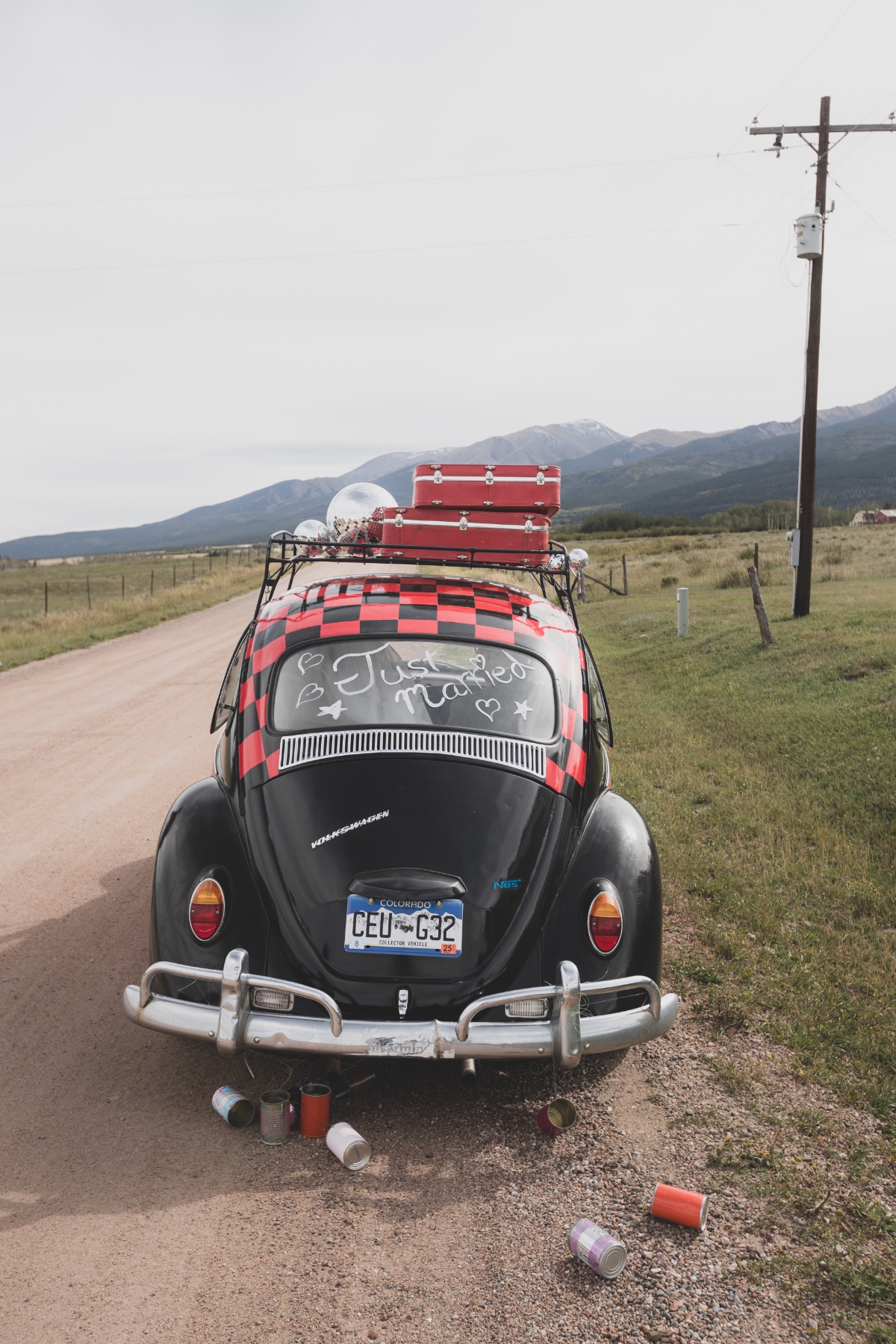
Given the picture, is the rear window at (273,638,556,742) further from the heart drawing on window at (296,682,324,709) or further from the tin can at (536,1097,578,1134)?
the tin can at (536,1097,578,1134)

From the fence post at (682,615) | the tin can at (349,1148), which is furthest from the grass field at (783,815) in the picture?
the tin can at (349,1148)

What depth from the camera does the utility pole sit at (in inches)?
603

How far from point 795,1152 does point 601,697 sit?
2.29 m

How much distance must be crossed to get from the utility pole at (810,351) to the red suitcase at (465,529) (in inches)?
434

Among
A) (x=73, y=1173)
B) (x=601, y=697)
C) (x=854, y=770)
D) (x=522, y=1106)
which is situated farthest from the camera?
(x=854, y=770)

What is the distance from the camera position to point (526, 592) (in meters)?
4.85

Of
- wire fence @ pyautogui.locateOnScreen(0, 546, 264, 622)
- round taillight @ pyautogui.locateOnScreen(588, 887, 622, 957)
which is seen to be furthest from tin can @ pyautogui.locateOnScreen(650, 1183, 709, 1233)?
wire fence @ pyautogui.locateOnScreen(0, 546, 264, 622)

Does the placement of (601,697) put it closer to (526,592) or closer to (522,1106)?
(526,592)

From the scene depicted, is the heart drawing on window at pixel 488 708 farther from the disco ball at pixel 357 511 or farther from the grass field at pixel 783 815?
the disco ball at pixel 357 511

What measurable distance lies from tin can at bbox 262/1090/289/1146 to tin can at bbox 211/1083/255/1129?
0.13m

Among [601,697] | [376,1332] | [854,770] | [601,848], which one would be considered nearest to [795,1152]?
[601,848]

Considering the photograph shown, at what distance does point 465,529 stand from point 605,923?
2927 millimetres

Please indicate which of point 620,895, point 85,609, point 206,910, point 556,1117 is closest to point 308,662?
point 206,910

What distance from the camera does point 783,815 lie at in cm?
680
